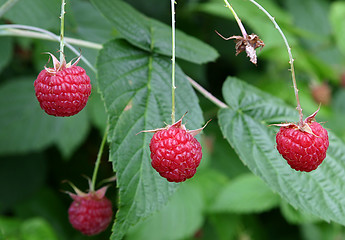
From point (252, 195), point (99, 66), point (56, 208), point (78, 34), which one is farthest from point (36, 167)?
point (99, 66)

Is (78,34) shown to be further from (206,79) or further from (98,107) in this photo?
(206,79)

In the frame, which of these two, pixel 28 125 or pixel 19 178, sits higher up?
pixel 28 125

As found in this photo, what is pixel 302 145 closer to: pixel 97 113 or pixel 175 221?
pixel 175 221

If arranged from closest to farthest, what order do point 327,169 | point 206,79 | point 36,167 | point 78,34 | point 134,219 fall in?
point 134,219
point 327,169
point 78,34
point 36,167
point 206,79

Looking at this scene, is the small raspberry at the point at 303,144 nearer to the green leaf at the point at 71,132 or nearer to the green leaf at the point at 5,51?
the green leaf at the point at 5,51

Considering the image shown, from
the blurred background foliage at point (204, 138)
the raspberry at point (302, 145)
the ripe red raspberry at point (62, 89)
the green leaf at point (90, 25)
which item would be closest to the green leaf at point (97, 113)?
the blurred background foliage at point (204, 138)

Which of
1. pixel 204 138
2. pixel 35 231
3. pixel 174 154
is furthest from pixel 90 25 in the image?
pixel 174 154
